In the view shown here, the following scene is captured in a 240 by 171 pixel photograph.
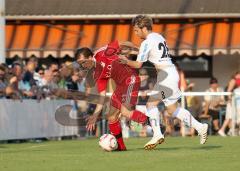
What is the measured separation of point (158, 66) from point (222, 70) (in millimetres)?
15492

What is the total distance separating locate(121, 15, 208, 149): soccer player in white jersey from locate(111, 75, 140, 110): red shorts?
0.65 m

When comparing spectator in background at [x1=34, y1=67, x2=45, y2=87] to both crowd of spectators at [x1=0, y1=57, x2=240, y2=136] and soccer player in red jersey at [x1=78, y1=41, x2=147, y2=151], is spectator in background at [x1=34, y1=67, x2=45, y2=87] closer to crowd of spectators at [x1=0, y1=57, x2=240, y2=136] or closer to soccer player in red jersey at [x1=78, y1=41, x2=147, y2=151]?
crowd of spectators at [x1=0, y1=57, x2=240, y2=136]

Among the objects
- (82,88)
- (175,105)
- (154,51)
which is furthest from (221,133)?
(154,51)

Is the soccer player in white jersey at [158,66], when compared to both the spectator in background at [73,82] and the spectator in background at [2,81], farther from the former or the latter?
the spectator in background at [73,82]

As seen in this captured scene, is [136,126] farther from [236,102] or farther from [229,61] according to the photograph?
[229,61]

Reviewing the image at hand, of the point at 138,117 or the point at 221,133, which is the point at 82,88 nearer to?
the point at 221,133

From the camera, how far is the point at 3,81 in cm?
2341

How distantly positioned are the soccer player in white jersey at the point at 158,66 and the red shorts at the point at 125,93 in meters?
0.65

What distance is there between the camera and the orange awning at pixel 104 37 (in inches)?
1203

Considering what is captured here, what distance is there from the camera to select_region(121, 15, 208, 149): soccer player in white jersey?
16.7m

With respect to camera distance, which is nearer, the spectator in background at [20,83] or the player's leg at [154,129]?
the player's leg at [154,129]

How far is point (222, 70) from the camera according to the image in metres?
32.3

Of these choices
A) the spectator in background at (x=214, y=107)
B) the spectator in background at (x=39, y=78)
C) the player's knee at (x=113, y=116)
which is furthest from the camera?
the spectator in background at (x=214, y=107)

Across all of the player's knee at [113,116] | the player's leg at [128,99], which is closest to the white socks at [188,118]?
the player's leg at [128,99]
